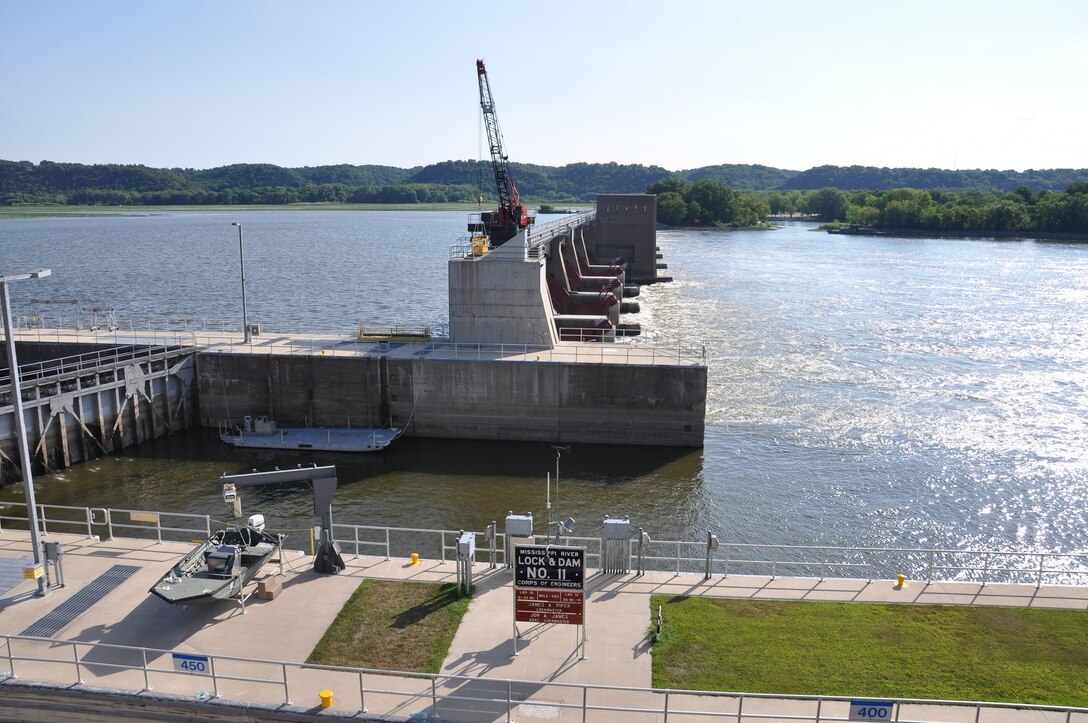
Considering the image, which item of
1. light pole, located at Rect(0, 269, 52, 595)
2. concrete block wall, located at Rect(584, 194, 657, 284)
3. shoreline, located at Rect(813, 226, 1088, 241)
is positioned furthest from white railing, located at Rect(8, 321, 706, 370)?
shoreline, located at Rect(813, 226, 1088, 241)

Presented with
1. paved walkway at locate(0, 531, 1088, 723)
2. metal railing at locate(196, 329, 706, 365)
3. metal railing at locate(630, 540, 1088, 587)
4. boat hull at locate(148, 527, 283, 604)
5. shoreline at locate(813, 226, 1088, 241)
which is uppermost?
Result: shoreline at locate(813, 226, 1088, 241)

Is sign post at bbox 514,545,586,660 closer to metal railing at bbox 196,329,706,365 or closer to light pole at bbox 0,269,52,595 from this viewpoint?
light pole at bbox 0,269,52,595

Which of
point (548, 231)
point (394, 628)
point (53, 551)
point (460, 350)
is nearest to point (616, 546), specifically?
point (394, 628)

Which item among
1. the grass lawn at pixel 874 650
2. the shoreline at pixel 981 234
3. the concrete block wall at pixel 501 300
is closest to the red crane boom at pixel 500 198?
the concrete block wall at pixel 501 300

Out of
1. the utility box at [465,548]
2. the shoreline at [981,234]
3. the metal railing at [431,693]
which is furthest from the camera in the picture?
the shoreline at [981,234]

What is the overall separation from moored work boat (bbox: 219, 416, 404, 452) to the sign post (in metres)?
21.2

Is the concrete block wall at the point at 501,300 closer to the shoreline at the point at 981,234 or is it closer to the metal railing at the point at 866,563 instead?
the metal railing at the point at 866,563

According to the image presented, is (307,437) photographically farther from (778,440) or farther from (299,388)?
(778,440)

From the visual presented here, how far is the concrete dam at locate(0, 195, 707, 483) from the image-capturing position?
36344 mm

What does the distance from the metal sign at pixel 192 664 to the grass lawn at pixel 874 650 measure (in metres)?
8.58

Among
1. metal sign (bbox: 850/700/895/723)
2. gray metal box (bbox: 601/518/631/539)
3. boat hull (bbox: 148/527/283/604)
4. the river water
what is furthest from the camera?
the river water

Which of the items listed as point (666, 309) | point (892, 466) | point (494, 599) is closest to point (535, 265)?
point (892, 466)

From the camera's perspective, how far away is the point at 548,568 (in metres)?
16.2

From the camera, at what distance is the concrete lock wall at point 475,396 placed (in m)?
36.7
